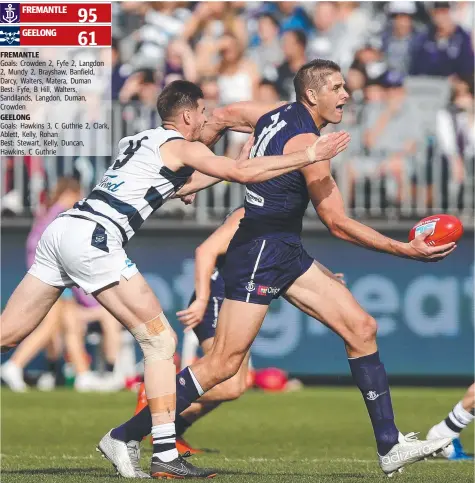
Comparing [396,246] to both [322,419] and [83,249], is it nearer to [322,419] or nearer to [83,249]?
[83,249]

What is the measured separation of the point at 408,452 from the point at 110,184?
9.30 ft

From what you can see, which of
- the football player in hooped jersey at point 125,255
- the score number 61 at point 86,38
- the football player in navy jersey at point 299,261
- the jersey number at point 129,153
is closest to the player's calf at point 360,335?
the football player in navy jersey at point 299,261

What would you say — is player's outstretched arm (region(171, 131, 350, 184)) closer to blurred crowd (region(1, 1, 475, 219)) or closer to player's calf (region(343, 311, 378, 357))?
player's calf (region(343, 311, 378, 357))

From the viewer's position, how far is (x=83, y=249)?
8.65 metres

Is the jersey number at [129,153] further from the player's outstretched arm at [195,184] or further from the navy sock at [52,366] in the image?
the navy sock at [52,366]

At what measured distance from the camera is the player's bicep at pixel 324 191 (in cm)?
895

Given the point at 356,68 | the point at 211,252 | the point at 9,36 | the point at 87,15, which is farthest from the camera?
the point at 356,68

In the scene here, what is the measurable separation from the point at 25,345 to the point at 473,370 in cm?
641

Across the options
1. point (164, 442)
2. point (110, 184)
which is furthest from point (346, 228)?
point (164, 442)

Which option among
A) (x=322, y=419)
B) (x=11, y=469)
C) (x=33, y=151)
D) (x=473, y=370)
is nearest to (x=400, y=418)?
(x=322, y=419)

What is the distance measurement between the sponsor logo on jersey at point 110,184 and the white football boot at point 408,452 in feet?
8.81

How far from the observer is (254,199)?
9344mm

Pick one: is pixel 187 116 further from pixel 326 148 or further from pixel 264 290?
pixel 264 290

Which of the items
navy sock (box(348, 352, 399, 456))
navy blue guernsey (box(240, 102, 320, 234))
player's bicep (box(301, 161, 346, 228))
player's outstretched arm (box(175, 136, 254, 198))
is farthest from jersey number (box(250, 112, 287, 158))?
navy sock (box(348, 352, 399, 456))
